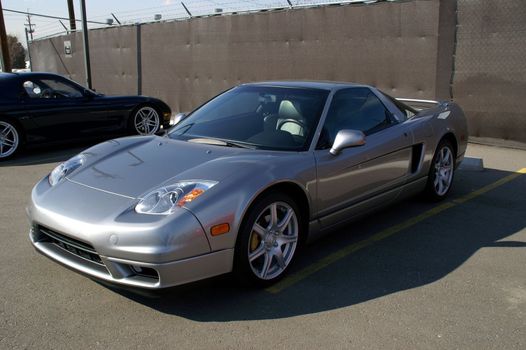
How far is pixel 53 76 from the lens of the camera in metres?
8.69

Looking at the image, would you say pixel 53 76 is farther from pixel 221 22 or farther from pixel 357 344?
pixel 357 344

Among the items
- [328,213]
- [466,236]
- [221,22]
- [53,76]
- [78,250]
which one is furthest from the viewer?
[221,22]

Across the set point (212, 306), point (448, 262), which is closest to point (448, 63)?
point (448, 262)

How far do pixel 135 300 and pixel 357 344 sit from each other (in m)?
1.43

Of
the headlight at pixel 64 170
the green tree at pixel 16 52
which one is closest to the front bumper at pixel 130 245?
the headlight at pixel 64 170

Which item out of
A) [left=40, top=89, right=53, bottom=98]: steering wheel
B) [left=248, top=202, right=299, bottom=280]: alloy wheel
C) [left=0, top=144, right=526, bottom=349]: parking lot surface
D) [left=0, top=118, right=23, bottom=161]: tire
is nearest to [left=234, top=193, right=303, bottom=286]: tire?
[left=248, top=202, right=299, bottom=280]: alloy wheel

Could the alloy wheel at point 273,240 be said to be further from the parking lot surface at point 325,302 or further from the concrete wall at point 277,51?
the concrete wall at point 277,51

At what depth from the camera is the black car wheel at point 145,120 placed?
31.6 ft

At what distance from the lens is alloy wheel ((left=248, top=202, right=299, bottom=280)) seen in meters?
3.42

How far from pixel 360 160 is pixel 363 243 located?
740 mm

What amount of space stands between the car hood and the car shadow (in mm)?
687

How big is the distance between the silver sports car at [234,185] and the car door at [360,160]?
12 mm

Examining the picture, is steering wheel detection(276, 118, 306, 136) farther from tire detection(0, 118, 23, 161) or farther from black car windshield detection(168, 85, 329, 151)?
tire detection(0, 118, 23, 161)

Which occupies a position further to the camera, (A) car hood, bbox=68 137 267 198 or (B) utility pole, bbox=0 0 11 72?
(B) utility pole, bbox=0 0 11 72
